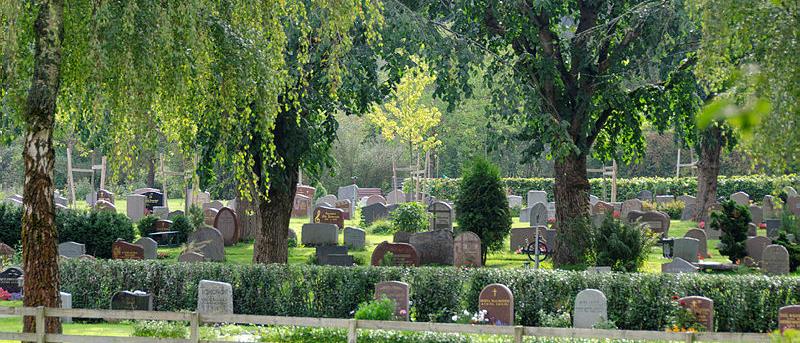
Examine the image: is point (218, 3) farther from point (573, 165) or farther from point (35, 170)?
point (573, 165)

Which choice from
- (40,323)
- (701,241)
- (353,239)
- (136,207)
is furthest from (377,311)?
(136,207)

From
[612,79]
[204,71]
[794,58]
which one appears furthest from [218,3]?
[612,79]

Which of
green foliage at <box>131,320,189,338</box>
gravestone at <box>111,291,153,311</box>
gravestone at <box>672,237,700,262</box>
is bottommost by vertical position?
green foliage at <box>131,320,189,338</box>

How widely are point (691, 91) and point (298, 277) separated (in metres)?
9.73

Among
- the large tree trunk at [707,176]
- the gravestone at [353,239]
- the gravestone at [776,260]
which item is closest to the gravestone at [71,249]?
the gravestone at [353,239]

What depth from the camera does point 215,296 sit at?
1775 centimetres

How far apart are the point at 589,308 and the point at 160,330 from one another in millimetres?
6245

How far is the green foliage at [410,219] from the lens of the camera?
107 feet

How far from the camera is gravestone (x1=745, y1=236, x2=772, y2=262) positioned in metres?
24.8

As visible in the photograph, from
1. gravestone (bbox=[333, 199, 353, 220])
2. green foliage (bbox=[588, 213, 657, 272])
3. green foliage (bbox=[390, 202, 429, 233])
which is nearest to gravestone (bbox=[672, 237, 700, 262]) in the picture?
green foliage (bbox=[588, 213, 657, 272])

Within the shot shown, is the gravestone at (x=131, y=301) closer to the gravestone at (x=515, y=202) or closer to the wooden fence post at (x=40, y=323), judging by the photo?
the wooden fence post at (x=40, y=323)

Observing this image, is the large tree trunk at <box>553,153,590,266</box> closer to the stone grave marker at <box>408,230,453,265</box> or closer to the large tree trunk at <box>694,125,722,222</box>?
the stone grave marker at <box>408,230,453,265</box>

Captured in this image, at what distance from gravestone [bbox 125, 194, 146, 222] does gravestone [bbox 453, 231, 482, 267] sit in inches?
733

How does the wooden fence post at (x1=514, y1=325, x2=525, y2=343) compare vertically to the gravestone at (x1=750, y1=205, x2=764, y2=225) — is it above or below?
below
